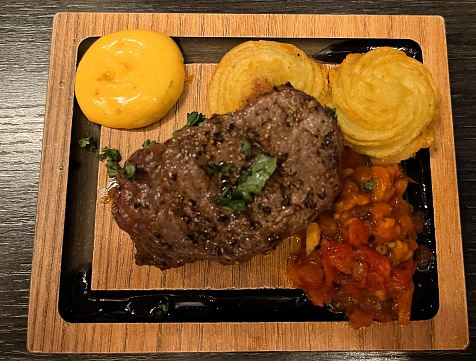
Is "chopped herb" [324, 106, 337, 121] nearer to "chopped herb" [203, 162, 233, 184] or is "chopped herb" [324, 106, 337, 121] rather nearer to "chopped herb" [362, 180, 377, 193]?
"chopped herb" [362, 180, 377, 193]

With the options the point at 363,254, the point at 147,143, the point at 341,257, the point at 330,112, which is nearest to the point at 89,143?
the point at 147,143

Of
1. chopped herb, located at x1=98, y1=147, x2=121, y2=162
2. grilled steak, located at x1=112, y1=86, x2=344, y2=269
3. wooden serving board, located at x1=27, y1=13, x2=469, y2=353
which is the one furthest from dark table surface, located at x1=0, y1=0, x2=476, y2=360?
grilled steak, located at x1=112, y1=86, x2=344, y2=269

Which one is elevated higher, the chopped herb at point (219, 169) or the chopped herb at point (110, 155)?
Answer: the chopped herb at point (110, 155)

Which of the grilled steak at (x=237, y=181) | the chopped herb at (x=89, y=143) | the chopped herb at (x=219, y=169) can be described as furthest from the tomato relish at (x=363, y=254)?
the chopped herb at (x=89, y=143)

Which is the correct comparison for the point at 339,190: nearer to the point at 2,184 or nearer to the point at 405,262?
the point at 405,262

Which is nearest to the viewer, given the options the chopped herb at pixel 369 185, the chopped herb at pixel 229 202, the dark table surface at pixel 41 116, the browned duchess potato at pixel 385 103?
the chopped herb at pixel 229 202

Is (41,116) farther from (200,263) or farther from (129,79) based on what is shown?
(200,263)

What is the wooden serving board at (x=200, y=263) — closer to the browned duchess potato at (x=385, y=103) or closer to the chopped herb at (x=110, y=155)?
the chopped herb at (x=110, y=155)
